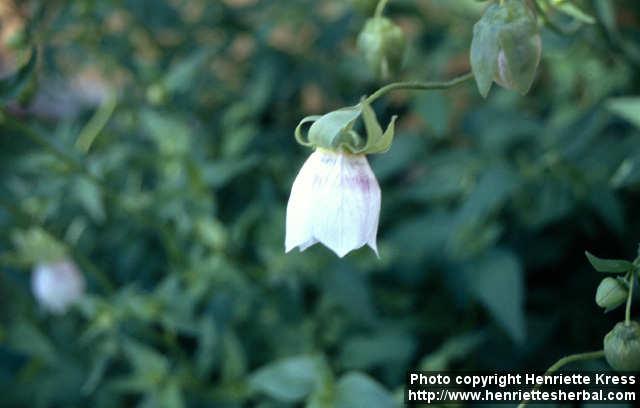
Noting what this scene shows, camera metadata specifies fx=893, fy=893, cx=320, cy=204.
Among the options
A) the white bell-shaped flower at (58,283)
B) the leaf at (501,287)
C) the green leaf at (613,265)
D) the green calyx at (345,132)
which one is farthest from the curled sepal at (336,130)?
the white bell-shaped flower at (58,283)

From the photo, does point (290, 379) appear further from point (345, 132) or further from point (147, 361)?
point (345, 132)

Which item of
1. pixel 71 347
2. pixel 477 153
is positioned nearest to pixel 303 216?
pixel 477 153

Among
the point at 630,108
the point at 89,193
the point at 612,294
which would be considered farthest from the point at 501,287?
the point at 89,193

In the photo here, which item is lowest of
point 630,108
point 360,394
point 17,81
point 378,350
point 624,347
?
point 624,347

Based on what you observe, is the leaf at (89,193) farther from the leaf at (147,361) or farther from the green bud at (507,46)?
the green bud at (507,46)

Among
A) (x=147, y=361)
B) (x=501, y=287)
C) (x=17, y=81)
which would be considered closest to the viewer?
(x=17, y=81)

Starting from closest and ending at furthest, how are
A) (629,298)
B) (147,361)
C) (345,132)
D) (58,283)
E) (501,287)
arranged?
(629,298)
(345,132)
(501,287)
(147,361)
(58,283)
